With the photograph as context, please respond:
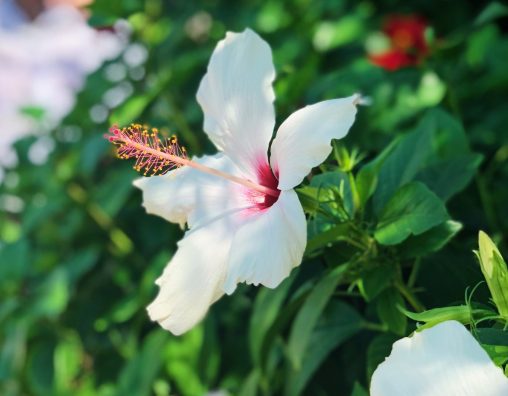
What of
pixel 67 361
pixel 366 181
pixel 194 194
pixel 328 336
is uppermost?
pixel 194 194

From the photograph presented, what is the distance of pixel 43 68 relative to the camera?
2.80m

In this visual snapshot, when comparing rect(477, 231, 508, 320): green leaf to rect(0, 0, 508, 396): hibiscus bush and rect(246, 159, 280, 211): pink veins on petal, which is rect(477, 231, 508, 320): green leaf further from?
rect(246, 159, 280, 211): pink veins on petal

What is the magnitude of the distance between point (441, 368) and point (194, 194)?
0.38 metres

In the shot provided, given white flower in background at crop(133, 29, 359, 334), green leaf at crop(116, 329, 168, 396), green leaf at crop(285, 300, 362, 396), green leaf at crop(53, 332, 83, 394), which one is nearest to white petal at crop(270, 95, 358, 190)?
white flower in background at crop(133, 29, 359, 334)

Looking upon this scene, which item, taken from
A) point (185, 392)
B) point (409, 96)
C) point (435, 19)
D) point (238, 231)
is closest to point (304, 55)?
point (409, 96)

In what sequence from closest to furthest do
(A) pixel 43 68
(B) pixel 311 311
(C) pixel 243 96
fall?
1. (C) pixel 243 96
2. (B) pixel 311 311
3. (A) pixel 43 68

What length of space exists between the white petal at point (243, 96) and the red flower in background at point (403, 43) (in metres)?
0.84

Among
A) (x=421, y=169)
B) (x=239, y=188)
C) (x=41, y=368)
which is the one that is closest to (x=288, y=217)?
(x=239, y=188)

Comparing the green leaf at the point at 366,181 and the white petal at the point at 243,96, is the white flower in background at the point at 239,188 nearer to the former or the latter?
the white petal at the point at 243,96

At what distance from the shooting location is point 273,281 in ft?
2.28

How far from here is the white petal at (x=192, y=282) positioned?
29.9 inches

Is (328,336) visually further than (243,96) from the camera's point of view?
Yes

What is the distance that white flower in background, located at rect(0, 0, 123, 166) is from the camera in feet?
7.84

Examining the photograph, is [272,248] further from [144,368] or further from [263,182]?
[144,368]
